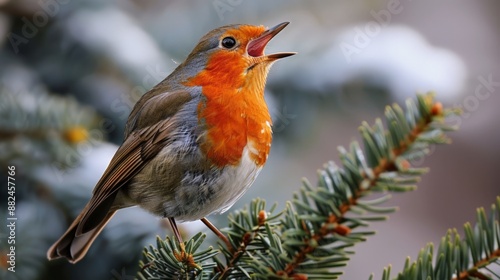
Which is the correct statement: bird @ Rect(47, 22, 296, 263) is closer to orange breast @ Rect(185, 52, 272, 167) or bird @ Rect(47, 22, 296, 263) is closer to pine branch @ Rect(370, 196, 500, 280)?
orange breast @ Rect(185, 52, 272, 167)

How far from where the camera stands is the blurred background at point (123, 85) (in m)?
1.61

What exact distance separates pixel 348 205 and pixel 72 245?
0.88 meters

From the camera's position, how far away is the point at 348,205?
0.81 m

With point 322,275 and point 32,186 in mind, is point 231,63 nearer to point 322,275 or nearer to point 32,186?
point 32,186

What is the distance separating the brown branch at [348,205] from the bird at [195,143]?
1.49 ft

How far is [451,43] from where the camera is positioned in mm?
3893

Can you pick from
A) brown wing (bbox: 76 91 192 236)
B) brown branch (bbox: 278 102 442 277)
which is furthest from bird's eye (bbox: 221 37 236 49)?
brown branch (bbox: 278 102 442 277)

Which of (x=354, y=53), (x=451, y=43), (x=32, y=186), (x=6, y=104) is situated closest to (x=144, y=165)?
(x=32, y=186)

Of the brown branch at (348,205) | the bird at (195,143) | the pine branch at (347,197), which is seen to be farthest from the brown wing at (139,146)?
the brown branch at (348,205)

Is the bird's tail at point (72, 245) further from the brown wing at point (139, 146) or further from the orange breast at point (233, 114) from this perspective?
the orange breast at point (233, 114)

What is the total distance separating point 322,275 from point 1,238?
92 centimetres

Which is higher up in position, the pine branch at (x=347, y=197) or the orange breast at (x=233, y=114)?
the orange breast at (x=233, y=114)

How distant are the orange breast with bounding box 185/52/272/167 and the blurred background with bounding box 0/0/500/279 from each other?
269mm

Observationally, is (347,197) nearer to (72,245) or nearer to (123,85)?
(72,245)
